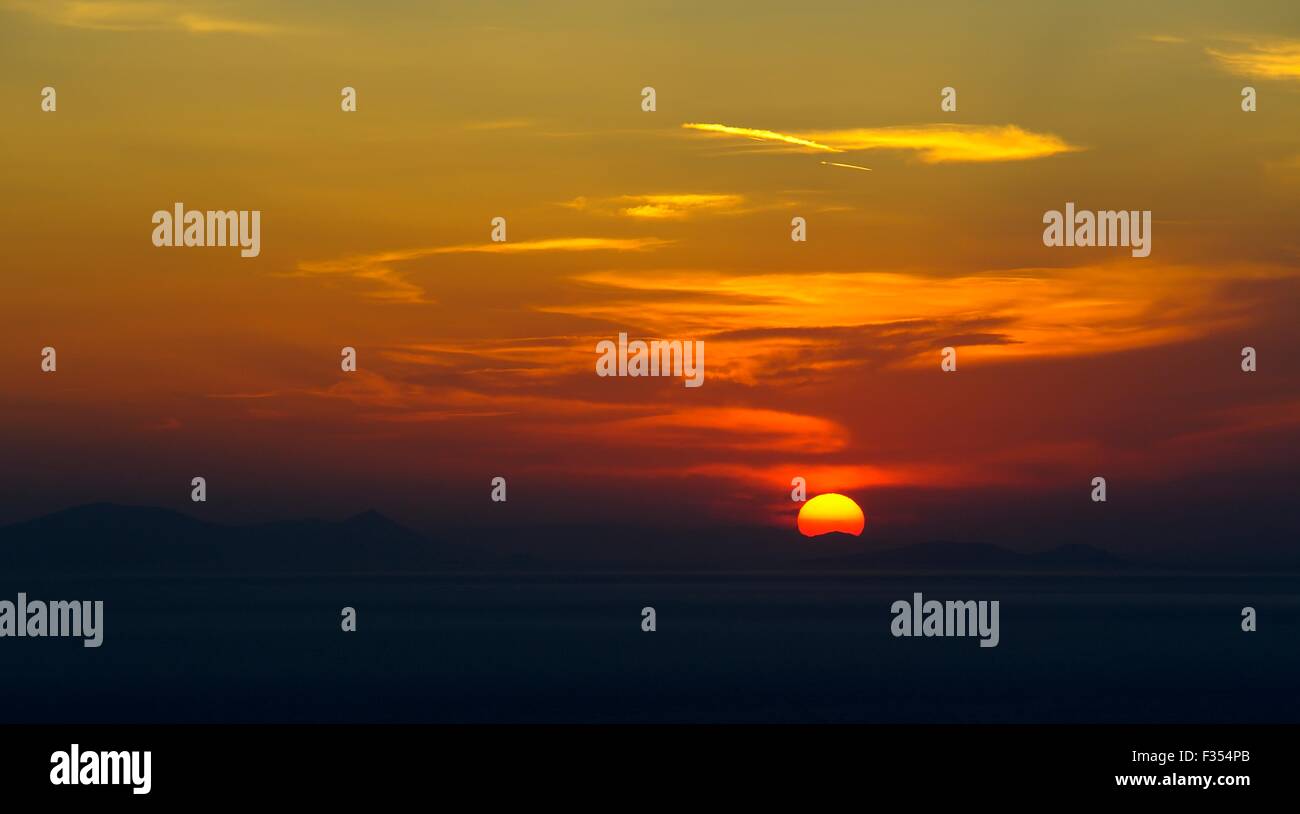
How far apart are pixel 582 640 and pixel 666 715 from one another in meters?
77.4

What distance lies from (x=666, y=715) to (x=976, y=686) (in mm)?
39684

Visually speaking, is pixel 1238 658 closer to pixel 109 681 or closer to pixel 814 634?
pixel 814 634

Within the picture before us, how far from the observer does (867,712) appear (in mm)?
94812

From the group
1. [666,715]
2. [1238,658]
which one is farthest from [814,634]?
[666,715]

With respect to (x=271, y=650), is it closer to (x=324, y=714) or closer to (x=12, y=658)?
(x=12, y=658)

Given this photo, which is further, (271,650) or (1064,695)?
(271,650)
